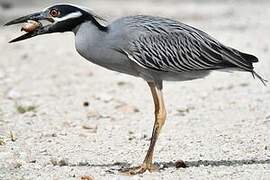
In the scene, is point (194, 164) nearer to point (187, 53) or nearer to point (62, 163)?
point (187, 53)

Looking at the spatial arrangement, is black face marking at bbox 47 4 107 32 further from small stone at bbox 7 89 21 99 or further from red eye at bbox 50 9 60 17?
small stone at bbox 7 89 21 99

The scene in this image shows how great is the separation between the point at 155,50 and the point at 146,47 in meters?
0.10

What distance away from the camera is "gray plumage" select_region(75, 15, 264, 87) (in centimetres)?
671

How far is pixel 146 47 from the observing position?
681 centimetres

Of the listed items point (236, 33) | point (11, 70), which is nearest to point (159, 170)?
point (11, 70)

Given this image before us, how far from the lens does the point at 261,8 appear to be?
26.3 m

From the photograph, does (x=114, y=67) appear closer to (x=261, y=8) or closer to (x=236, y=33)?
(x=236, y=33)

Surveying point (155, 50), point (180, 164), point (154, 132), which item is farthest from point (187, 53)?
point (180, 164)

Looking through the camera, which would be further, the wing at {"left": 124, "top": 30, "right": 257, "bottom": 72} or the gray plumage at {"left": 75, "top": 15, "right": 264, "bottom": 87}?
the wing at {"left": 124, "top": 30, "right": 257, "bottom": 72}

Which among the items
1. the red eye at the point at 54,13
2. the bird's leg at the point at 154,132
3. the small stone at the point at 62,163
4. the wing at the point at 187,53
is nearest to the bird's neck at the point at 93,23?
the red eye at the point at 54,13

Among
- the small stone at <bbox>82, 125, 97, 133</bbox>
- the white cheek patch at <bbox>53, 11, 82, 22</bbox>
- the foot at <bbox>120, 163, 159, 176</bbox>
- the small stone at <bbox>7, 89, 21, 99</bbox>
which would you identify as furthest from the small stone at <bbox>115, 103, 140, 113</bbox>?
the white cheek patch at <bbox>53, 11, 82, 22</bbox>

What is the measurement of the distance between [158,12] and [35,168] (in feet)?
62.3

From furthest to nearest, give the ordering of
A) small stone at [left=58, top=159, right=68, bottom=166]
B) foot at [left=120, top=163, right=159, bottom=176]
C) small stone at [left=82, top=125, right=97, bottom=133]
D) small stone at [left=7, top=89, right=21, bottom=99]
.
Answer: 1. small stone at [left=7, top=89, right=21, bottom=99]
2. small stone at [left=82, top=125, right=97, bottom=133]
3. small stone at [left=58, top=159, right=68, bottom=166]
4. foot at [left=120, top=163, right=159, bottom=176]

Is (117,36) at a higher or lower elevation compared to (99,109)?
higher
